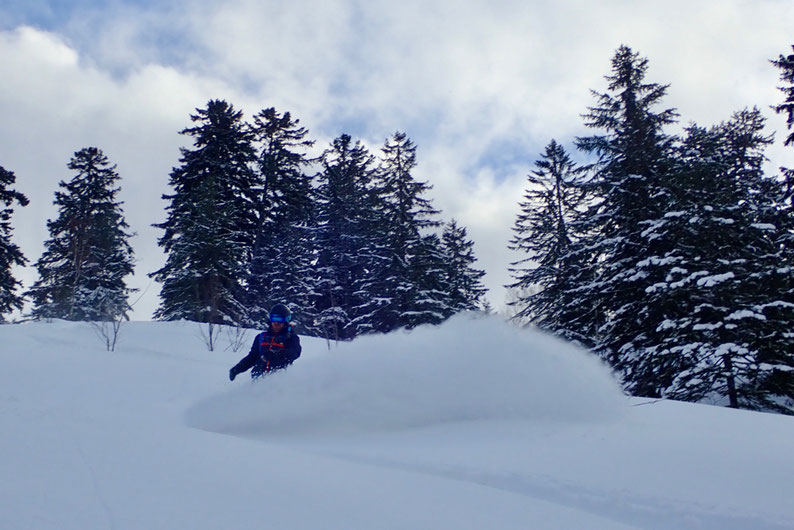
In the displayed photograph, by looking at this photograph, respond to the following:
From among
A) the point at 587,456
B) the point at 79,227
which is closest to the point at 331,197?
the point at 79,227

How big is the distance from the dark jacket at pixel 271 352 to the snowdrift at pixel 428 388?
1115mm

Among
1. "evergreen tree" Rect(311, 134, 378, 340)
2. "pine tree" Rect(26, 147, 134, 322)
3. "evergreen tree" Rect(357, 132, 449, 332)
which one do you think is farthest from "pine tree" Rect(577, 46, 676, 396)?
"pine tree" Rect(26, 147, 134, 322)

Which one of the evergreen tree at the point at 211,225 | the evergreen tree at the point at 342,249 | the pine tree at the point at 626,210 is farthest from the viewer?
the evergreen tree at the point at 342,249

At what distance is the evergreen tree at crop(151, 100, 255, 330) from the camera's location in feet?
71.4

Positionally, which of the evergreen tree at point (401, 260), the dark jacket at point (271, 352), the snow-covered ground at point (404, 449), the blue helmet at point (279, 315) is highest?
the evergreen tree at point (401, 260)

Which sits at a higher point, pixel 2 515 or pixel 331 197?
pixel 331 197

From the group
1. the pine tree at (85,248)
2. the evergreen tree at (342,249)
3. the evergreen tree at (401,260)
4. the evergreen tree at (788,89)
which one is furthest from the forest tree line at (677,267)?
the pine tree at (85,248)

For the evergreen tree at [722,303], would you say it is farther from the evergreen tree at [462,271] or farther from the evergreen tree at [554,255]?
the evergreen tree at [462,271]

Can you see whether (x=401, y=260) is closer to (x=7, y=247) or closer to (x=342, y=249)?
(x=342, y=249)

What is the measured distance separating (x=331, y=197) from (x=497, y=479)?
27.6 m

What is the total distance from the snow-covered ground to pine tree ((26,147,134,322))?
70.2 feet

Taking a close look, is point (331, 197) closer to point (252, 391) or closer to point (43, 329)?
point (43, 329)

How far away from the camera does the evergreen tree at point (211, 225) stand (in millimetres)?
21766

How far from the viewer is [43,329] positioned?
477 inches
